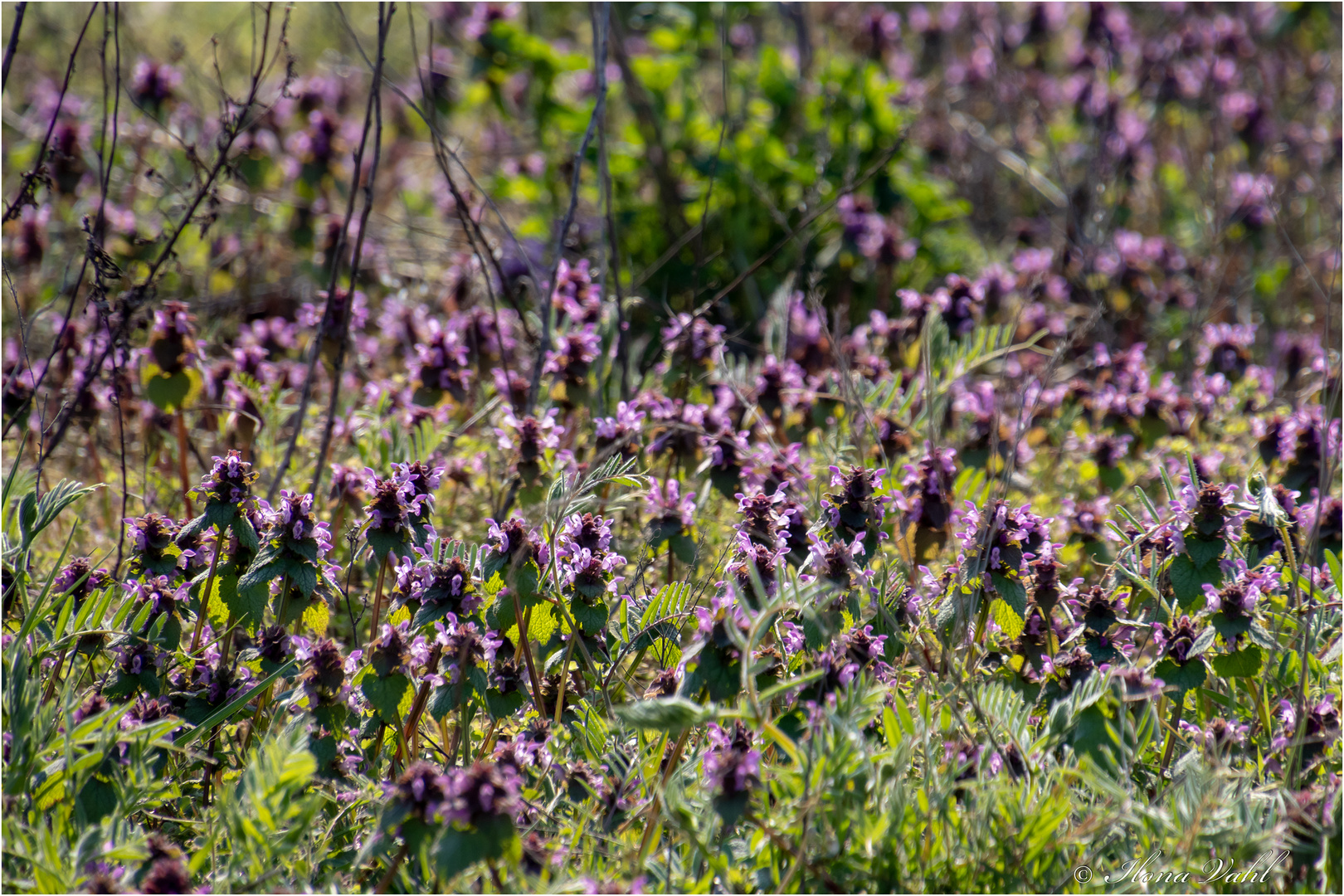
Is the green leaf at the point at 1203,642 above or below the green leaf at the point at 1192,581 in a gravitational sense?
below

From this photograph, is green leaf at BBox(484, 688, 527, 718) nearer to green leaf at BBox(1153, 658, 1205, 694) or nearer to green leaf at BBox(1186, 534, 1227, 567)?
green leaf at BBox(1153, 658, 1205, 694)

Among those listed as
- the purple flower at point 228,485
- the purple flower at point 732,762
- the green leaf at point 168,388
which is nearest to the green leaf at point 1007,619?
the purple flower at point 732,762

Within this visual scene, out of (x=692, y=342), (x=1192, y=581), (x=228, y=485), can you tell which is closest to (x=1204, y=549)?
(x=1192, y=581)

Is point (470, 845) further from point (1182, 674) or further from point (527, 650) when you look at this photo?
point (1182, 674)

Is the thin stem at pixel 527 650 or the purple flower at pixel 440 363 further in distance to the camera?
the purple flower at pixel 440 363

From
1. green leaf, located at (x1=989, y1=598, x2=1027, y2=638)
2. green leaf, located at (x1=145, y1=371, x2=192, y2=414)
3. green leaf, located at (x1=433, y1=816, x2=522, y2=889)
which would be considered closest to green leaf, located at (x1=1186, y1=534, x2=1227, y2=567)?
green leaf, located at (x1=989, y1=598, x2=1027, y2=638)

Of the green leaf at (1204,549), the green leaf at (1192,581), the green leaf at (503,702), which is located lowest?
the green leaf at (503,702)

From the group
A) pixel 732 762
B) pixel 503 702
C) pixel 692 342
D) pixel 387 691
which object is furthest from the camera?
pixel 692 342

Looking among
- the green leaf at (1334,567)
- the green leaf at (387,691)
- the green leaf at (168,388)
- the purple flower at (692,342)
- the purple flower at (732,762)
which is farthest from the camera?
the purple flower at (692,342)

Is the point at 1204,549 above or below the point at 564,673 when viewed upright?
above

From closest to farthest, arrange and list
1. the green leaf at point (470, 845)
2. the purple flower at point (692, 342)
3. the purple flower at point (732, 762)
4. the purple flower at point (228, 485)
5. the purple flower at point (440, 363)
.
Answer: the green leaf at point (470, 845), the purple flower at point (732, 762), the purple flower at point (228, 485), the purple flower at point (440, 363), the purple flower at point (692, 342)

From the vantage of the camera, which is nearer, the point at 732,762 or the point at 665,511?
the point at 732,762

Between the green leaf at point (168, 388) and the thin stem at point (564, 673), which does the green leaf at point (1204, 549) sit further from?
the green leaf at point (168, 388)

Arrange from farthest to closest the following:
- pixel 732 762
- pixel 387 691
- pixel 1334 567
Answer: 1. pixel 1334 567
2. pixel 387 691
3. pixel 732 762
